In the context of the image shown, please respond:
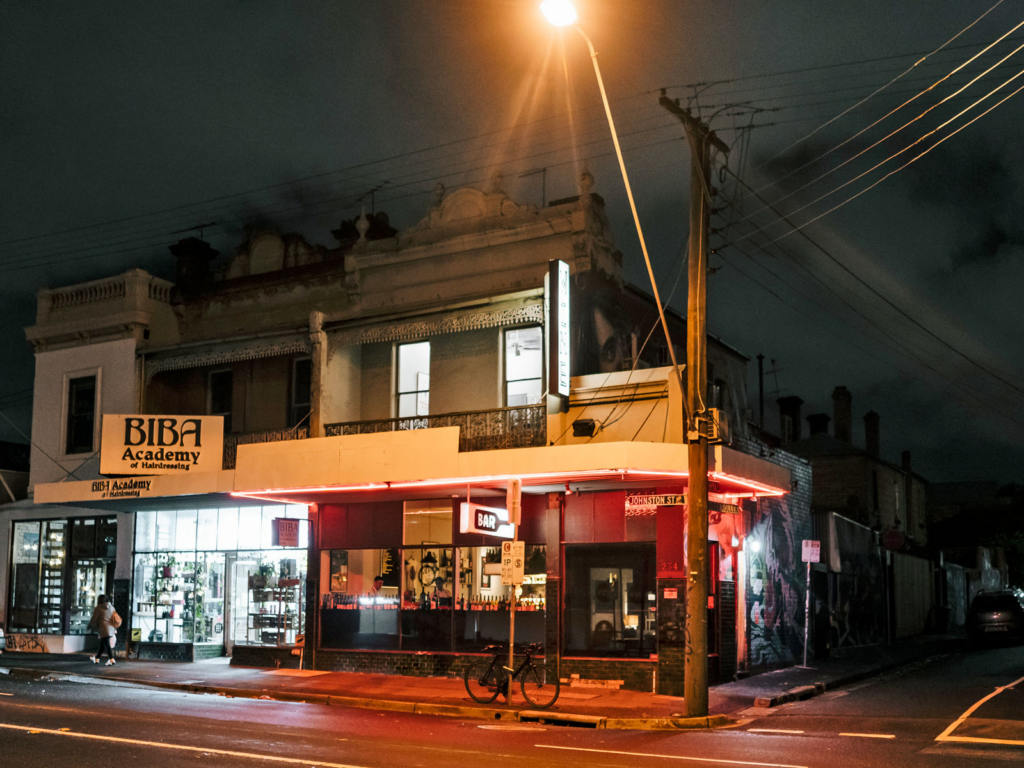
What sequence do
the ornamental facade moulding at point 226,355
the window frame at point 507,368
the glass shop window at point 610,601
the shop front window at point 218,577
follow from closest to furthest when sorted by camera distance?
the glass shop window at point 610,601
the window frame at point 507,368
the ornamental facade moulding at point 226,355
the shop front window at point 218,577

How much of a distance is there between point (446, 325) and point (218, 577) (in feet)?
29.0

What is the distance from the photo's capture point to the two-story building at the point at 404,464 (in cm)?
1752

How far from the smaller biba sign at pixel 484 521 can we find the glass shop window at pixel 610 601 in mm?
1472

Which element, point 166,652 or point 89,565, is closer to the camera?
point 166,652

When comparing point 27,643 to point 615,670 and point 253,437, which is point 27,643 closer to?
point 253,437

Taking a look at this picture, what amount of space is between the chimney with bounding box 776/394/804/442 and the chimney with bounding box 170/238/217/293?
116ft

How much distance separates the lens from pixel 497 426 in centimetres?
1838

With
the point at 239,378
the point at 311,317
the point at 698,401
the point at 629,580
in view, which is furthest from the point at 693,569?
the point at 239,378

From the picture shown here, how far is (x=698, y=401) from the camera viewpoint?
1451cm

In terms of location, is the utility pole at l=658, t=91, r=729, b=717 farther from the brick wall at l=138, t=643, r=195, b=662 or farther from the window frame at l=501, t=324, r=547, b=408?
the brick wall at l=138, t=643, r=195, b=662

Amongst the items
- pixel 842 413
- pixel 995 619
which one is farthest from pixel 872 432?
pixel 995 619

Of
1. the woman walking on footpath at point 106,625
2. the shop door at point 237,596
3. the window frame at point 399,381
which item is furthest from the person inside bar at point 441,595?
the woman walking on footpath at point 106,625

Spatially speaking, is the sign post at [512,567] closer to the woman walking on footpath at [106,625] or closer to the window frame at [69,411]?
the woman walking on footpath at [106,625]

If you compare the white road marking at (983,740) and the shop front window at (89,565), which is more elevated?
the shop front window at (89,565)
